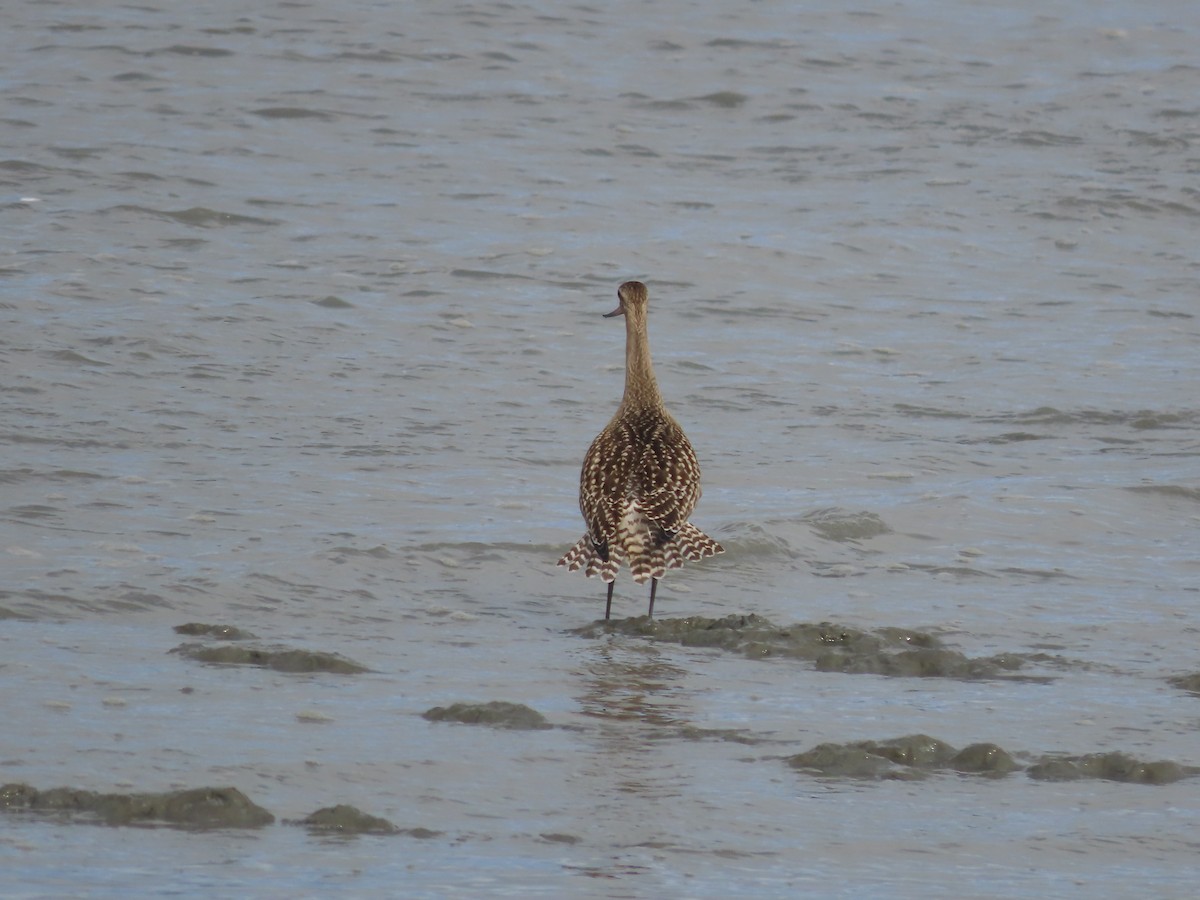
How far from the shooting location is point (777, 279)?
15.9 m

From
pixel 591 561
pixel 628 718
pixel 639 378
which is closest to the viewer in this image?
pixel 628 718

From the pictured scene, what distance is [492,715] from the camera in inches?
248

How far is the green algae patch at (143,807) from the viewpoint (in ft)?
17.0

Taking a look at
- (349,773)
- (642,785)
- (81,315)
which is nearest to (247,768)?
(349,773)

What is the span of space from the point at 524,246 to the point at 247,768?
1108cm

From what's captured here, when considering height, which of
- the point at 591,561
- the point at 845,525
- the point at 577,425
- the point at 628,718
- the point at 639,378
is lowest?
the point at 628,718

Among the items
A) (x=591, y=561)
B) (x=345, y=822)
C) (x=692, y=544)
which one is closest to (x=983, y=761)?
(x=345, y=822)

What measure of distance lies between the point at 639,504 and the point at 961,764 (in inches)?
90.3

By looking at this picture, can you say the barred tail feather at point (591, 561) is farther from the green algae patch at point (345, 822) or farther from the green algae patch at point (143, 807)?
the green algae patch at point (143, 807)

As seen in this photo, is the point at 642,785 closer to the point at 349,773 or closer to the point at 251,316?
the point at 349,773

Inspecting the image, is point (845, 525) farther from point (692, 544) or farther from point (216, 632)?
point (216, 632)

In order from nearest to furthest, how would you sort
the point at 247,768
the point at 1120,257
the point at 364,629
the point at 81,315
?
the point at 247,768 < the point at 364,629 < the point at 81,315 < the point at 1120,257

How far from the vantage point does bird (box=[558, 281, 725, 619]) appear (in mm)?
7836

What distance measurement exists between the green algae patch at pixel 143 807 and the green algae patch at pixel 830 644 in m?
2.55
